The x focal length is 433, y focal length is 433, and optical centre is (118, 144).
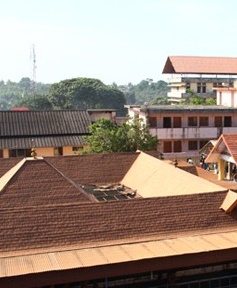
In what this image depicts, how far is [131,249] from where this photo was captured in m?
12.7

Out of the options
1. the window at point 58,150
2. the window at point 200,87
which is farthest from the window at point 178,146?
the window at point 200,87

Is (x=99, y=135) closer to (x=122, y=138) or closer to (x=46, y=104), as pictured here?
(x=122, y=138)

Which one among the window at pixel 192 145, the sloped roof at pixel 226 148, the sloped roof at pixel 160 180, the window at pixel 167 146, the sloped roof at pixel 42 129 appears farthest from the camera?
the window at pixel 192 145

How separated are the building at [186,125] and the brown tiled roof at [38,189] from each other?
22.7 m

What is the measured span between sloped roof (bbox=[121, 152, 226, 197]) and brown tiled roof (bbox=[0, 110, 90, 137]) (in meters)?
14.8

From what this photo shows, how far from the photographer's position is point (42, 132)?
36656 millimetres

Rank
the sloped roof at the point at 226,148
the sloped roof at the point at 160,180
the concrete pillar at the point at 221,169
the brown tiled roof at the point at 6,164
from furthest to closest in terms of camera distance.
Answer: the concrete pillar at the point at 221,169 → the sloped roof at the point at 226,148 → the brown tiled roof at the point at 6,164 → the sloped roof at the point at 160,180

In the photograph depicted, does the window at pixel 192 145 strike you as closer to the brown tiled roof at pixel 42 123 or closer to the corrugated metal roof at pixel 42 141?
the brown tiled roof at pixel 42 123

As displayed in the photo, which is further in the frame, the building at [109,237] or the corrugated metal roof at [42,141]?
the corrugated metal roof at [42,141]

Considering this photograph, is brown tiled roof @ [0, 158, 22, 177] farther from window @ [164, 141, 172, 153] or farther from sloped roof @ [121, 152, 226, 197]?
window @ [164, 141, 172, 153]

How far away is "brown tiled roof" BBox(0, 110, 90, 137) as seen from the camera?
3628cm

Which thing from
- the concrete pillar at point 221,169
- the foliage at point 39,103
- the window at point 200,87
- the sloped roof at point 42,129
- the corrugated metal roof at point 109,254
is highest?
the window at point 200,87

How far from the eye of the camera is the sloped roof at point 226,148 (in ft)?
77.5

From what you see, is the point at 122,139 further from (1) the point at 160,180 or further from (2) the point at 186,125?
(1) the point at 160,180
